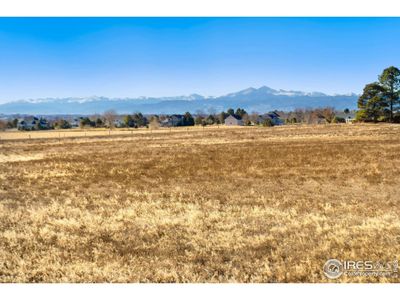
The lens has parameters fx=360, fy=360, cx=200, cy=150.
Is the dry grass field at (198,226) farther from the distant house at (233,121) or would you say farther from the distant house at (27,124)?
the distant house at (233,121)

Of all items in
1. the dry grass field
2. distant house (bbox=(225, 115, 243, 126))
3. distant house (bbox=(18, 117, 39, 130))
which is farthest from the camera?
distant house (bbox=(225, 115, 243, 126))

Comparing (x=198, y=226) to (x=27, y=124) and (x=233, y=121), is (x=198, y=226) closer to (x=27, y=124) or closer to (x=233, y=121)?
(x=27, y=124)

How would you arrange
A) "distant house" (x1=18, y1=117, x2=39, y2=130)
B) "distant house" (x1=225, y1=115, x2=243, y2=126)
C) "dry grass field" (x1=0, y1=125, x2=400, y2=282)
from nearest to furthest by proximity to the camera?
"dry grass field" (x1=0, y1=125, x2=400, y2=282) → "distant house" (x1=18, y1=117, x2=39, y2=130) → "distant house" (x1=225, y1=115, x2=243, y2=126)

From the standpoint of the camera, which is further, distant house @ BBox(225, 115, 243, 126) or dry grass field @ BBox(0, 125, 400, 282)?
distant house @ BBox(225, 115, 243, 126)

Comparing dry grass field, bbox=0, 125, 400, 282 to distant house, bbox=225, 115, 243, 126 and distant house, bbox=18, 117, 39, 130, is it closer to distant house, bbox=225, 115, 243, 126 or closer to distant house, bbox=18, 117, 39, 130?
distant house, bbox=18, 117, 39, 130

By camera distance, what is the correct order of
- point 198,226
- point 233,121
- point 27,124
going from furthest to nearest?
point 233,121, point 27,124, point 198,226

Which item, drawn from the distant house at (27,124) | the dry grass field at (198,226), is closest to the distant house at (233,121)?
the distant house at (27,124)

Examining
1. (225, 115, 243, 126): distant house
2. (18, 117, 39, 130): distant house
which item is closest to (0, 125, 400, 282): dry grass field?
(18, 117, 39, 130): distant house

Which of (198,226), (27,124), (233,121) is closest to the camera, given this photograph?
(198,226)

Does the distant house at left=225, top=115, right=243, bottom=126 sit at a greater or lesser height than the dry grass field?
greater

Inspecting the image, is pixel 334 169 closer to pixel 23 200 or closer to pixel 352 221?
pixel 352 221

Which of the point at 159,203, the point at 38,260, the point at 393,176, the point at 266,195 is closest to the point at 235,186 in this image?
the point at 266,195

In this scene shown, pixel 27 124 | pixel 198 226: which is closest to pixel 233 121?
pixel 27 124

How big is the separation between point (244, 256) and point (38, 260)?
4143 millimetres
